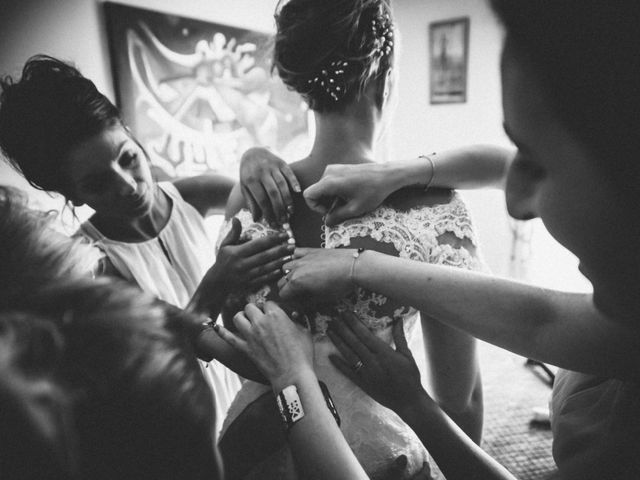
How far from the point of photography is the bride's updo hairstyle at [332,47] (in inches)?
24.8

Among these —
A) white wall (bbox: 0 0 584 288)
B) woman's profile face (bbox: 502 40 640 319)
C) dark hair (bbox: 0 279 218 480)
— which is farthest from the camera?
white wall (bbox: 0 0 584 288)

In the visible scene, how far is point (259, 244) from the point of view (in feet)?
2.14

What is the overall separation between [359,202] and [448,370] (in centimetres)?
39

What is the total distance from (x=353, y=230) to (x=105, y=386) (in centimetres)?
48

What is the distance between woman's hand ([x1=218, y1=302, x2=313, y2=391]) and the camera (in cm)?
52

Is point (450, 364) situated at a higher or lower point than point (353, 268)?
lower

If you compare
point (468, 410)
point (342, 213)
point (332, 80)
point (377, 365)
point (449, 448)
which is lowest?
point (468, 410)

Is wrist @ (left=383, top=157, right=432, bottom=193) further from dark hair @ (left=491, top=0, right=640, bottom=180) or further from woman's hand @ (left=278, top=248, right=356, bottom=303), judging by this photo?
dark hair @ (left=491, top=0, right=640, bottom=180)

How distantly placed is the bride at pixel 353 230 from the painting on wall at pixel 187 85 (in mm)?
164

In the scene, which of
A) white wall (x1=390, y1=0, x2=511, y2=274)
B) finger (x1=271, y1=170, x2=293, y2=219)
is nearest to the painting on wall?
finger (x1=271, y1=170, x2=293, y2=219)

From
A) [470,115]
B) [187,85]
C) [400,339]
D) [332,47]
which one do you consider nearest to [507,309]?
[400,339]

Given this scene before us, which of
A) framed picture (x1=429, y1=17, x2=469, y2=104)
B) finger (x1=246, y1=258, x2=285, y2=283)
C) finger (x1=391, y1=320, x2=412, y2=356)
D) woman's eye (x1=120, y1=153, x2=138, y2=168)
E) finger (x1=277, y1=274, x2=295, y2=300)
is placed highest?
framed picture (x1=429, y1=17, x2=469, y2=104)

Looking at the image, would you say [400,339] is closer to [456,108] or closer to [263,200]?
[263,200]

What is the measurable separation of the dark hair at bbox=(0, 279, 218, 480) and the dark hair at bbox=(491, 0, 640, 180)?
34cm
